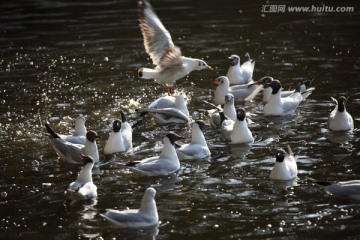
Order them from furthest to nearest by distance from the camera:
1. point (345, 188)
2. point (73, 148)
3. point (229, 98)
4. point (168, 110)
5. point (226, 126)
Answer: point (229, 98) < point (168, 110) < point (226, 126) < point (73, 148) < point (345, 188)

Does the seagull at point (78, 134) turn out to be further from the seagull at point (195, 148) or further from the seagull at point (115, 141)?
the seagull at point (195, 148)

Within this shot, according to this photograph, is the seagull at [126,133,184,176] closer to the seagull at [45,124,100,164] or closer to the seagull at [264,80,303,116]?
the seagull at [45,124,100,164]

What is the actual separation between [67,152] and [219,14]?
11289mm

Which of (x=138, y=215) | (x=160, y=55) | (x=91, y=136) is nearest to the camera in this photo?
(x=138, y=215)

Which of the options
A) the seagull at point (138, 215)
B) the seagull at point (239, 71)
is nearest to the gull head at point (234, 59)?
the seagull at point (239, 71)

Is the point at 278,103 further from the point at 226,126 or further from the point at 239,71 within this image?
the point at 239,71

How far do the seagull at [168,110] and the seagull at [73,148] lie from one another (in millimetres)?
1964

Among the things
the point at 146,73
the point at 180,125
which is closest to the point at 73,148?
the point at 180,125

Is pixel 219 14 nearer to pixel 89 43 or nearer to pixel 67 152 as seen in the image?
pixel 89 43

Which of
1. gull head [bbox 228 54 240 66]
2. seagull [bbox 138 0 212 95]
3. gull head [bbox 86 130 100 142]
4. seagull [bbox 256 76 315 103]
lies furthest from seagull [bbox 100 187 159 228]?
gull head [bbox 228 54 240 66]

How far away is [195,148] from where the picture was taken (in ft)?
42.2

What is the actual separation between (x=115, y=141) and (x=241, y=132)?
7.05 feet

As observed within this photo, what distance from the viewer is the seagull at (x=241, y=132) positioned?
44.2 ft

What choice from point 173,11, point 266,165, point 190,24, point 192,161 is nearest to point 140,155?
point 192,161
